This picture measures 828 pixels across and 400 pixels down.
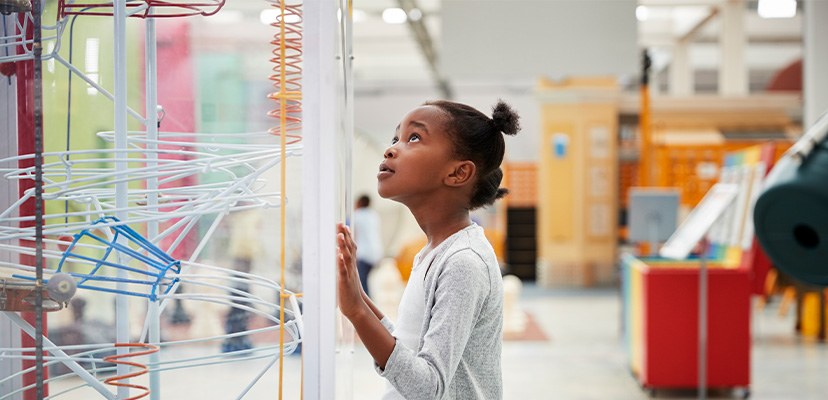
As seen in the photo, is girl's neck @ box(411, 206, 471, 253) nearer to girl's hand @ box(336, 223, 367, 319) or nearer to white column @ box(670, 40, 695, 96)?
girl's hand @ box(336, 223, 367, 319)

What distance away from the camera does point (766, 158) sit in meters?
7.09

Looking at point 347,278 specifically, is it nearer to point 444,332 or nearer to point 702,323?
point 444,332

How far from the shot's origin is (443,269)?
133cm

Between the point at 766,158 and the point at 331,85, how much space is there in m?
6.69

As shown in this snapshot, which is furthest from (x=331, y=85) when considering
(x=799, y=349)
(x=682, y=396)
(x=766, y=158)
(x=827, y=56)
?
(x=827, y=56)

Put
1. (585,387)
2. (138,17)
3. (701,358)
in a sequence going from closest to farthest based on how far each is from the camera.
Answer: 1. (138,17)
2. (701,358)
3. (585,387)

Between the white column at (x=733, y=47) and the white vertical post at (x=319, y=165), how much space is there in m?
12.3

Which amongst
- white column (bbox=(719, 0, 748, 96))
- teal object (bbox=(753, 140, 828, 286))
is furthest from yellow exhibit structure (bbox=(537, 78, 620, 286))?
teal object (bbox=(753, 140, 828, 286))

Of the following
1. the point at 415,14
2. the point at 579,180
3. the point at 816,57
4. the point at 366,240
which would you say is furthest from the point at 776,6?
the point at 415,14

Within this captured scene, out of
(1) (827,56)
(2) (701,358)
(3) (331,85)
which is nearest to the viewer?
(3) (331,85)

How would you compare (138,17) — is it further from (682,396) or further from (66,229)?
(682,396)

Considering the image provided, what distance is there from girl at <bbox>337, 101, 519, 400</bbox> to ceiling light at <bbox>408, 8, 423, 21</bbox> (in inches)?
419

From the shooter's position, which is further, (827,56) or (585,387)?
(827,56)

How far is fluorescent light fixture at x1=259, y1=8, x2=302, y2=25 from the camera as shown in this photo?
1.26 m
